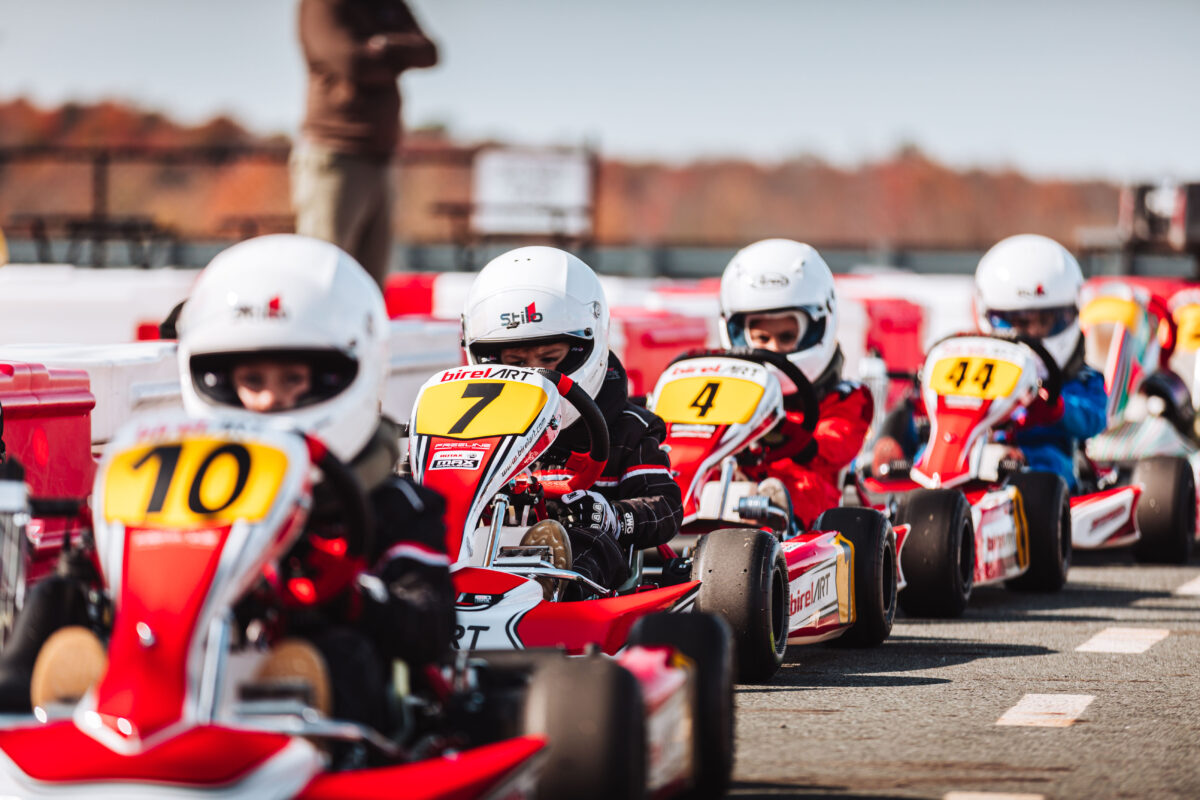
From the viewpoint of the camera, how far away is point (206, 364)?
350 cm

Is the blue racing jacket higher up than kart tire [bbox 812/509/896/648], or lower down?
higher up

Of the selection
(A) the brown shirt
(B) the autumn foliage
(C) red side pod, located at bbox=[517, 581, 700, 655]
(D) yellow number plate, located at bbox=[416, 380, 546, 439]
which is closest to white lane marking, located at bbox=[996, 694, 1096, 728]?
(C) red side pod, located at bbox=[517, 581, 700, 655]

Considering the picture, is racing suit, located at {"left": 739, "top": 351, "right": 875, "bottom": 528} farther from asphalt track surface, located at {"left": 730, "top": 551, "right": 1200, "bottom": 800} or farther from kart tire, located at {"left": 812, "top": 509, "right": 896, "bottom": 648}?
kart tire, located at {"left": 812, "top": 509, "right": 896, "bottom": 648}

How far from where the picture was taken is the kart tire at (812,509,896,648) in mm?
5566

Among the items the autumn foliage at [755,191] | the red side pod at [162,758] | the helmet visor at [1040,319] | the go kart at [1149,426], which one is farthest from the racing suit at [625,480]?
the autumn foliage at [755,191]

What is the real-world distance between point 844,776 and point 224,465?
62.2 inches

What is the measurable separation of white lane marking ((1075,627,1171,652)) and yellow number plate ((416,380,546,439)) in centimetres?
202

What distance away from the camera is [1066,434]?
26.2 feet

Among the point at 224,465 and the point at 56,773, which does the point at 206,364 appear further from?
the point at 56,773

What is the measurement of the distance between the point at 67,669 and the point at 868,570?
9.76 feet

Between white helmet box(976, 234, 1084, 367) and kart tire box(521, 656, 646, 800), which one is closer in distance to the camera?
kart tire box(521, 656, 646, 800)

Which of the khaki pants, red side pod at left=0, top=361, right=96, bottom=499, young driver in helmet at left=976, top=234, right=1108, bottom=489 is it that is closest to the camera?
red side pod at left=0, top=361, right=96, bottom=499

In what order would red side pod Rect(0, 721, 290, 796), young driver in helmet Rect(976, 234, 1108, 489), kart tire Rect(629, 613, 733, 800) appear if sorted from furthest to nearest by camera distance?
1. young driver in helmet Rect(976, 234, 1108, 489)
2. kart tire Rect(629, 613, 733, 800)
3. red side pod Rect(0, 721, 290, 796)

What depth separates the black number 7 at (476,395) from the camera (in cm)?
468
